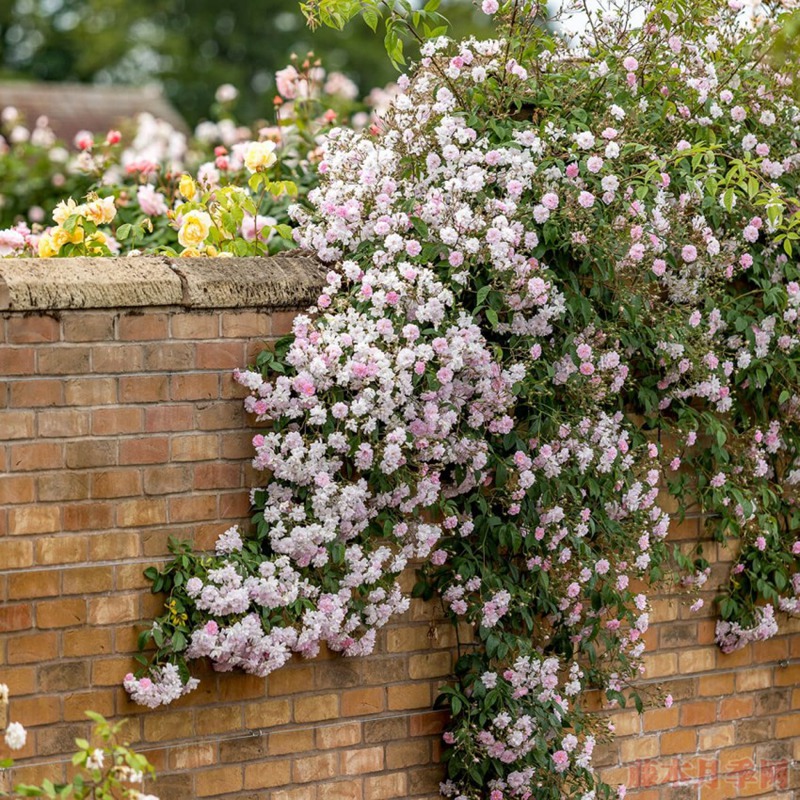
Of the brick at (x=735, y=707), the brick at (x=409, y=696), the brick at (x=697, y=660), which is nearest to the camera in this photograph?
the brick at (x=409, y=696)

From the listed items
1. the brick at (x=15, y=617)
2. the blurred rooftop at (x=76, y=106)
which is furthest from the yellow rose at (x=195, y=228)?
the blurred rooftop at (x=76, y=106)

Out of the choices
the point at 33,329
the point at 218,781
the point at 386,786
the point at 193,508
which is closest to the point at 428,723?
the point at 386,786

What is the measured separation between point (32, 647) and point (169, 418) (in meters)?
0.71

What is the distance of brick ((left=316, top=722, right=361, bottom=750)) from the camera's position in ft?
12.7

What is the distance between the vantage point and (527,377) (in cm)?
395

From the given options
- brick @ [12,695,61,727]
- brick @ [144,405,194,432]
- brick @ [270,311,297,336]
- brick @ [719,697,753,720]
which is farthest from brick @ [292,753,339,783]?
brick @ [719,697,753,720]

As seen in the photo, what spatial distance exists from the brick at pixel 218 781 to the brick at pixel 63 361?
47.5 inches

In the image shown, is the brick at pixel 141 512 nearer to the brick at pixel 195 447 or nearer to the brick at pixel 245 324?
the brick at pixel 195 447

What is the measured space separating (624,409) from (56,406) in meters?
1.90

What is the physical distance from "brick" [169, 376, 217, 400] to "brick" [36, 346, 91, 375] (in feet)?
0.83

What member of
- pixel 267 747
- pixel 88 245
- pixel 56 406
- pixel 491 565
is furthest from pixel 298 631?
pixel 88 245

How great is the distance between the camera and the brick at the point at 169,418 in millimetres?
3566

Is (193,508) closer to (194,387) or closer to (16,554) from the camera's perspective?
(194,387)

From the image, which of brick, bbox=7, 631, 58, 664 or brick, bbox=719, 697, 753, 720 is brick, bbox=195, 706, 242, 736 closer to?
brick, bbox=7, 631, 58, 664
